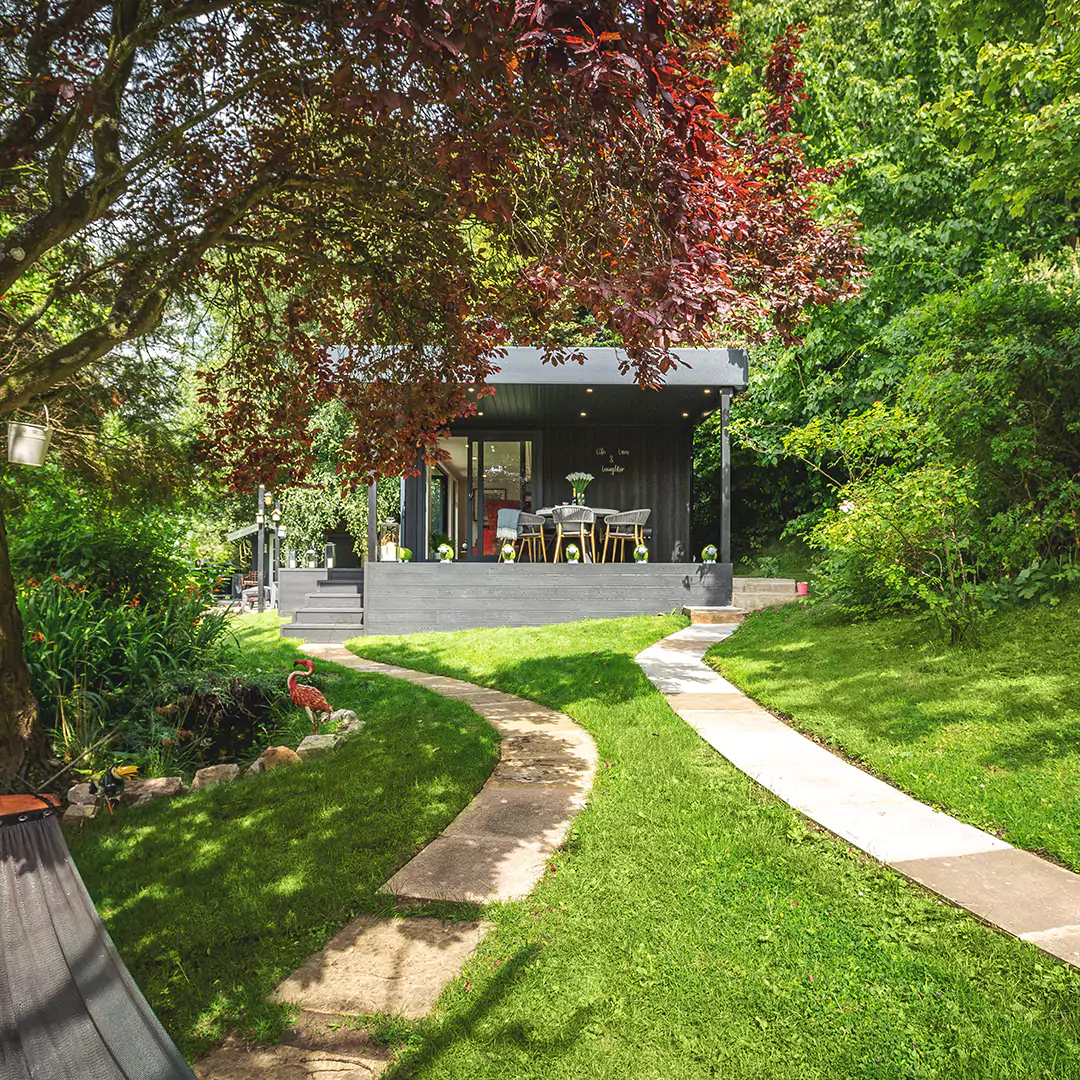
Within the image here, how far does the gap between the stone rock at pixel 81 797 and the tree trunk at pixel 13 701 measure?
22cm

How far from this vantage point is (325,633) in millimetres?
10250

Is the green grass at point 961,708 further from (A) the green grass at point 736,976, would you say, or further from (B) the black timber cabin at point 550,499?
(B) the black timber cabin at point 550,499

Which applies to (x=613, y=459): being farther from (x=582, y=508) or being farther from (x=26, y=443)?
(x=26, y=443)

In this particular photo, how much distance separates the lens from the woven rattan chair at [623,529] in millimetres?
11586

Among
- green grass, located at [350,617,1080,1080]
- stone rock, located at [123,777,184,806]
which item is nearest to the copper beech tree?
stone rock, located at [123,777,184,806]

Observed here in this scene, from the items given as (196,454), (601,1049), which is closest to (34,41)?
(196,454)

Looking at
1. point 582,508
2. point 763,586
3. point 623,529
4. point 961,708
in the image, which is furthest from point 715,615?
point 961,708

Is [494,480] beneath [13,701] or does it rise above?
above

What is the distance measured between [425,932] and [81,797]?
2.41 meters

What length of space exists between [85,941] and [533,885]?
1.58 meters

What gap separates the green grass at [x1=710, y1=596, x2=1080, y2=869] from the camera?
316 centimetres

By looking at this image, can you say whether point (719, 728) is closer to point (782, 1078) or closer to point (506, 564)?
point (782, 1078)

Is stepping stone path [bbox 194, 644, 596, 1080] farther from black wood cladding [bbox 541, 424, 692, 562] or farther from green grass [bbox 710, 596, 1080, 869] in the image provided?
black wood cladding [bbox 541, 424, 692, 562]

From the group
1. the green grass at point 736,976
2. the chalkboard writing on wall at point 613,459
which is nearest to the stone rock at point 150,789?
the green grass at point 736,976
